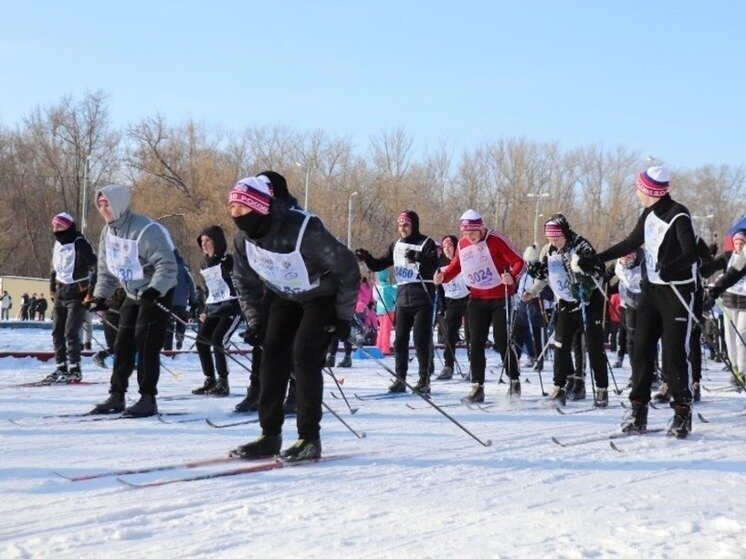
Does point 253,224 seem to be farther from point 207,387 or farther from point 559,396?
point 207,387

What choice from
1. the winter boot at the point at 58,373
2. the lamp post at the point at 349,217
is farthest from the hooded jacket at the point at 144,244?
the lamp post at the point at 349,217

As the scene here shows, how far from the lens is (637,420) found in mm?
7289

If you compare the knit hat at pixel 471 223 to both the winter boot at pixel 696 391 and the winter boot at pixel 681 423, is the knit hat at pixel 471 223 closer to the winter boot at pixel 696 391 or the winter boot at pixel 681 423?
the winter boot at pixel 696 391

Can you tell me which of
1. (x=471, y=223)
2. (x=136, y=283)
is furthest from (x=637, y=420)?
(x=136, y=283)

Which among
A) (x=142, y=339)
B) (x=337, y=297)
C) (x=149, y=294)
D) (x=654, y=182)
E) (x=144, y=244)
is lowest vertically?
(x=142, y=339)

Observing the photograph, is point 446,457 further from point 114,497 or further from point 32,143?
point 32,143

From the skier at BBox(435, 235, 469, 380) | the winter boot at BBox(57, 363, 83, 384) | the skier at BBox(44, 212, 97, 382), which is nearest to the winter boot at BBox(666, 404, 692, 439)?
the skier at BBox(435, 235, 469, 380)

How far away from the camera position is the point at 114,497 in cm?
471

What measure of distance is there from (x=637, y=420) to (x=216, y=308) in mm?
5068

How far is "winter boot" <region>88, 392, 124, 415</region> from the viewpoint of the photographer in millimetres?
8305

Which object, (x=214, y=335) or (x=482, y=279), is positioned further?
(x=214, y=335)

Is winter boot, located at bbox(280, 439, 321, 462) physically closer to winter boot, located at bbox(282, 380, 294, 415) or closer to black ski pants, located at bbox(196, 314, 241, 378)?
winter boot, located at bbox(282, 380, 294, 415)

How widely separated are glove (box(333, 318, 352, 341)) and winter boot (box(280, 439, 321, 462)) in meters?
0.61

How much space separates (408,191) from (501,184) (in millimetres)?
6866
